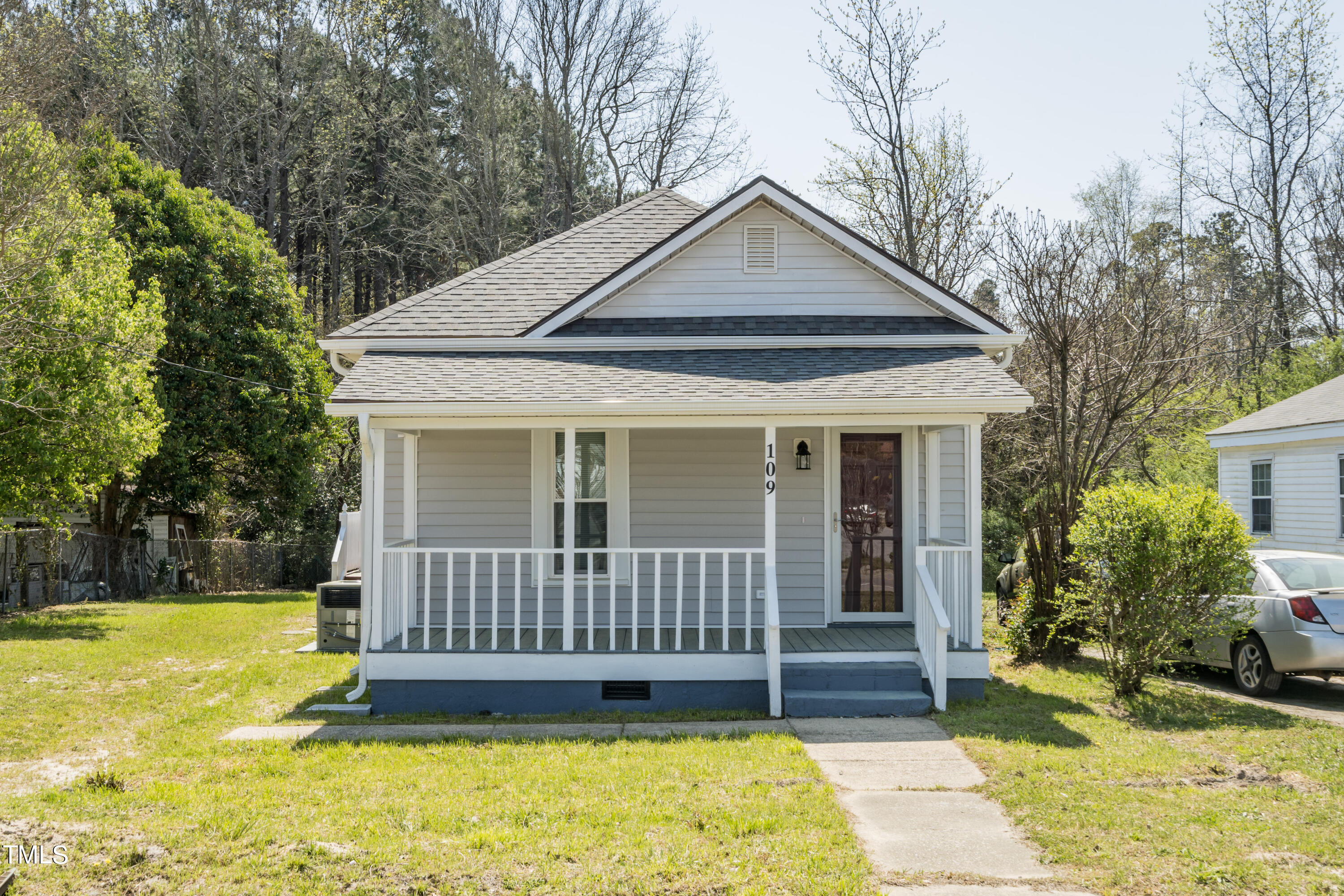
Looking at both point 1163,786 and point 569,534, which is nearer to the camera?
point 1163,786

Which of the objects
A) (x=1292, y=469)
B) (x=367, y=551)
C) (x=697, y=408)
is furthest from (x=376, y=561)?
(x=1292, y=469)

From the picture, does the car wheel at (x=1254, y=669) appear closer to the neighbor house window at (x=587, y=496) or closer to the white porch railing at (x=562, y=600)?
the white porch railing at (x=562, y=600)

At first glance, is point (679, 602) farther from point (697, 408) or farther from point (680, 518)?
point (680, 518)

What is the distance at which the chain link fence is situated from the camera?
17.2m

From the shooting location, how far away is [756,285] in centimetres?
1091

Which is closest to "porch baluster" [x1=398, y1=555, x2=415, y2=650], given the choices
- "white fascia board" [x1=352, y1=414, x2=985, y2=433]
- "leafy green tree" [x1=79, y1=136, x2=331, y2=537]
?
"white fascia board" [x1=352, y1=414, x2=985, y2=433]

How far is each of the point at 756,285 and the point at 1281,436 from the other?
1037cm

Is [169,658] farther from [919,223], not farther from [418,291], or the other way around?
[418,291]

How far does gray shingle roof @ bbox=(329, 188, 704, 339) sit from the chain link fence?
9595 mm

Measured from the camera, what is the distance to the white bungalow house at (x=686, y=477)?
8.49m

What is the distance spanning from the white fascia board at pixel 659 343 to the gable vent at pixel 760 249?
91 cm

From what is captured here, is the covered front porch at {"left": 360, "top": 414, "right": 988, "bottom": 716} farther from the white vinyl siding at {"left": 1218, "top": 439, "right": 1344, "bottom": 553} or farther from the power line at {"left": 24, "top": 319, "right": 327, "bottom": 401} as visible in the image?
the white vinyl siding at {"left": 1218, "top": 439, "right": 1344, "bottom": 553}

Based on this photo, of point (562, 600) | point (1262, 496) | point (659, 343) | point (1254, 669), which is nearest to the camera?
point (1254, 669)

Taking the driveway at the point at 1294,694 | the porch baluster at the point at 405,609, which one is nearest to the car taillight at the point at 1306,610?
the driveway at the point at 1294,694
